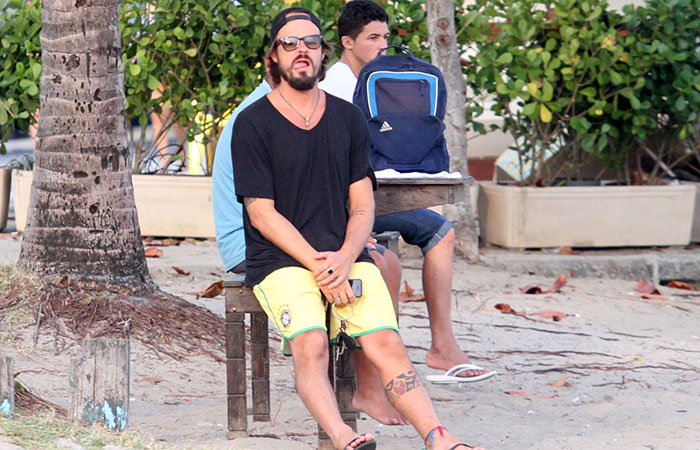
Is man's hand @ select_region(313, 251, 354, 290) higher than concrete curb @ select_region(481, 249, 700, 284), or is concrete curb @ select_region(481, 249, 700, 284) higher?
man's hand @ select_region(313, 251, 354, 290)

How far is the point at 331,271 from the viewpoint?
12.5 feet

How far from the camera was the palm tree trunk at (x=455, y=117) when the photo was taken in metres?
7.60

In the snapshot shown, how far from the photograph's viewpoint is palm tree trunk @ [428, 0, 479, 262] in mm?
7598

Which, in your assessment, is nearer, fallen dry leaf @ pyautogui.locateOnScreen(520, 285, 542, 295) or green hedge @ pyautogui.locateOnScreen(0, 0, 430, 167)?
fallen dry leaf @ pyautogui.locateOnScreen(520, 285, 542, 295)

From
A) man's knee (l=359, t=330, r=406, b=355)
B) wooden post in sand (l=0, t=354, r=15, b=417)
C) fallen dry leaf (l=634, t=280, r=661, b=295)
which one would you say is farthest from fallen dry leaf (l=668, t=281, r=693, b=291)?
wooden post in sand (l=0, t=354, r=15, b=417)

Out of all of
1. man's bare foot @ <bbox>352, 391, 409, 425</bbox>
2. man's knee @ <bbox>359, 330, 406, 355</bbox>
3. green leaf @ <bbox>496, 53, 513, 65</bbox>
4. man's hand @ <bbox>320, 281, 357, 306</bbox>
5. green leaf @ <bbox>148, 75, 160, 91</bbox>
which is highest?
green leaf @ <bbox>496, 53, 513, 65</bbox>

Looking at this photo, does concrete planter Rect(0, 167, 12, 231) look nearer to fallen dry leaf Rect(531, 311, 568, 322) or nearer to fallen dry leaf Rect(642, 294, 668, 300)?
fallen dry leaf Rect(531, 311, 568, 322)

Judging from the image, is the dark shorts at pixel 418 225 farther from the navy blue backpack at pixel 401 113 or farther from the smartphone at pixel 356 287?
the smartphone at pixel 356 287

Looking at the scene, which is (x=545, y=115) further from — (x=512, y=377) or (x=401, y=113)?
(x=401, y=113)

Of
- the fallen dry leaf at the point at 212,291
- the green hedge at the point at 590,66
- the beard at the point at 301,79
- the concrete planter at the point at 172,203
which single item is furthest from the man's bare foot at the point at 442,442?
the concrete planter at the point at 172,203

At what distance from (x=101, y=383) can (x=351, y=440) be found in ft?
2.93

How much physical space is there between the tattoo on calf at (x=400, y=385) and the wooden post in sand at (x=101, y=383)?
3.01 feet

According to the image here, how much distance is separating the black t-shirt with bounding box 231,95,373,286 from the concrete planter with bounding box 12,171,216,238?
4.18 meters

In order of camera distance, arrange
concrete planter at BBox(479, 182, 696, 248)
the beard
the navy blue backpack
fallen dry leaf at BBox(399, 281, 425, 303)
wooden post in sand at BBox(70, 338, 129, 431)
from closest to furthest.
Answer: wooden post in sand at BBox(70, 338, 129, 431) < the beard < the navy blue backpack < fallen dry leaf at BBox(399, 281, 425, 303) < concrete planter at BBox(479, 182, 696, 248)
